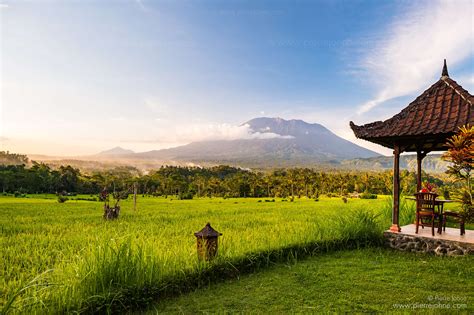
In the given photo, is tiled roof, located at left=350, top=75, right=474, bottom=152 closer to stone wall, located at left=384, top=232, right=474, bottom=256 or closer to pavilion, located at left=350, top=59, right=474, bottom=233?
pavilion, located at left=350, top=59, right=474, bottom=233

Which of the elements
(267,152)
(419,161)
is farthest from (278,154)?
(419,161)

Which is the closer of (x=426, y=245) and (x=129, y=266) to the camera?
(x=129, y=266)

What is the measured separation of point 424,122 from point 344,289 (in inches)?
148

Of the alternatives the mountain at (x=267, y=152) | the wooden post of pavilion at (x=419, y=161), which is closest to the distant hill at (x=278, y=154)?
the mountain at (x=267, y=152)

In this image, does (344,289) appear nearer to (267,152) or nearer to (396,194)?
(396,194)

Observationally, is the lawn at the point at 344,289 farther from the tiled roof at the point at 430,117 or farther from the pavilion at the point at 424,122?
the tiled roof at the point at 430,117

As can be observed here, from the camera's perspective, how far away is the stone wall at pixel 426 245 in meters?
5.49

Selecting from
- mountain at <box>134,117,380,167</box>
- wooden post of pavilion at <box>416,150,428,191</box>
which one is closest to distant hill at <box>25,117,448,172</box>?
mountain at <box>134,117,380,167</box>

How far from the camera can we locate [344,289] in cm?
400

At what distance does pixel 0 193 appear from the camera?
2003 centimetres

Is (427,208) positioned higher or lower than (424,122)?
lower

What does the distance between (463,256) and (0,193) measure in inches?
913

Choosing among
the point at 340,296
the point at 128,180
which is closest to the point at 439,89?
the point at 340,296

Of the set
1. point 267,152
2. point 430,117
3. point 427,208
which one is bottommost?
point 427,208
